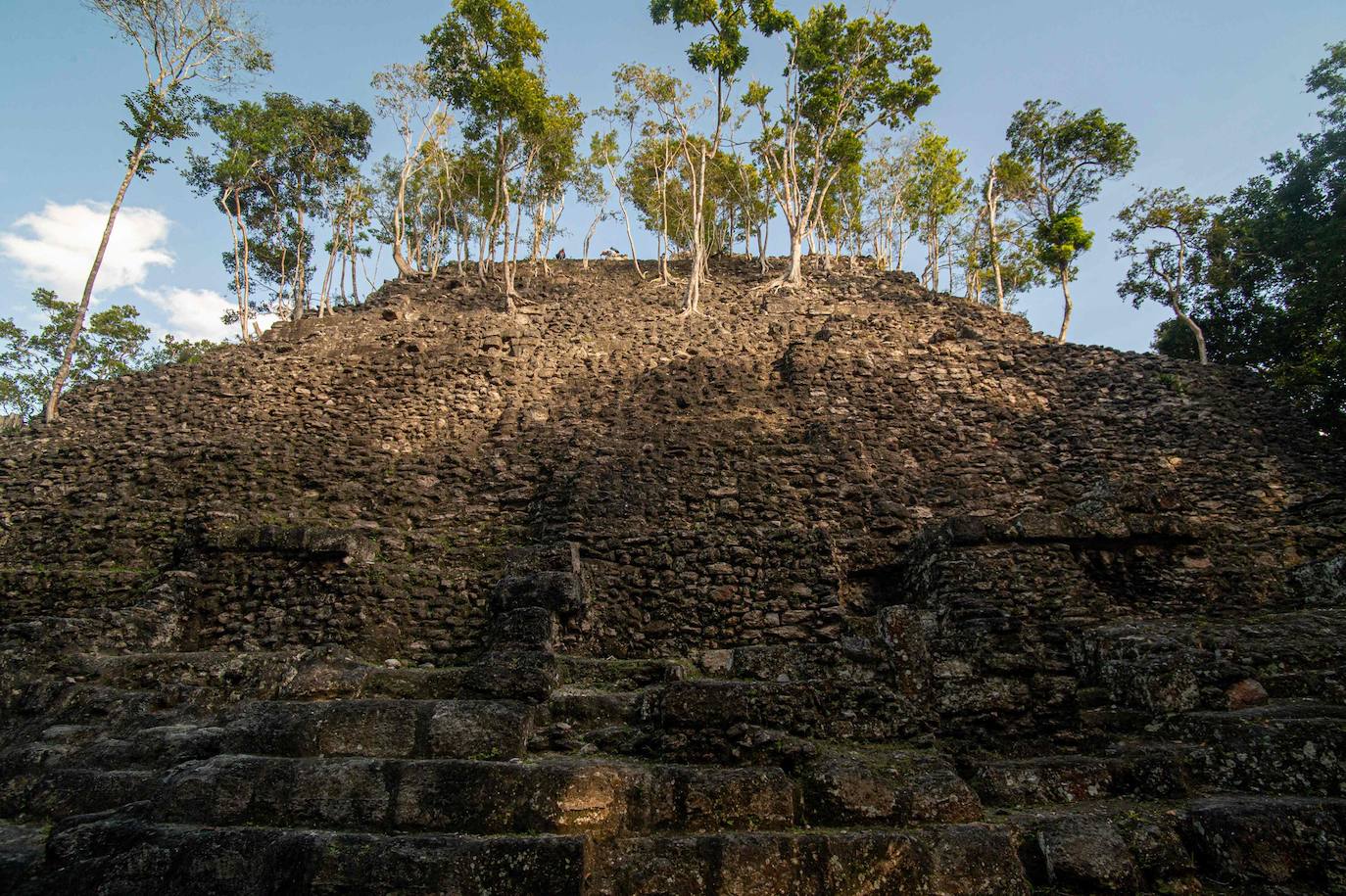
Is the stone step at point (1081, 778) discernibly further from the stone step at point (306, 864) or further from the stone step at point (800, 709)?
the stone step at point (306, 864)

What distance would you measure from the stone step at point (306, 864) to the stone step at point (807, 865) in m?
0.32

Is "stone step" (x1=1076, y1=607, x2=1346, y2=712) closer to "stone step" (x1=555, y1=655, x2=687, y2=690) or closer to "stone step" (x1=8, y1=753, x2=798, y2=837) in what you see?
"stone step" (x1=8, y1=753, x2=798, y2=837)

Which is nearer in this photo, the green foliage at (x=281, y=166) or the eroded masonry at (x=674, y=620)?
the eroded masonry at (x=674, y=620)

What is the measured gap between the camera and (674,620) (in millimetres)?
7203

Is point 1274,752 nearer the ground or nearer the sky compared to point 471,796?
nearer the sky

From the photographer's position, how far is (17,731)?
5.44 m

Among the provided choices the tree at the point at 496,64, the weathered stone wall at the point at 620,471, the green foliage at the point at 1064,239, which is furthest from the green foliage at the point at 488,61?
the green foliage at the point at 1064,239

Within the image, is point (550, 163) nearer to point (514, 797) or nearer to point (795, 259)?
point (795, 259)

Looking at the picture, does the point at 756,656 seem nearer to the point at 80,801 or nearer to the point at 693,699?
the point at 693,699

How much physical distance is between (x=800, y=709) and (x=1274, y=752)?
3156 millimetres

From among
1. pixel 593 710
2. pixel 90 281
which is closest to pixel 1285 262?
pixel 593 710

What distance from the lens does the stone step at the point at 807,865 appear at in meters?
3.31

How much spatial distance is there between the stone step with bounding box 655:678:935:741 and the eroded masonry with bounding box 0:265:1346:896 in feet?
0.09

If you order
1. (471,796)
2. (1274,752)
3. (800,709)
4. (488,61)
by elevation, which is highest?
(488,61)
